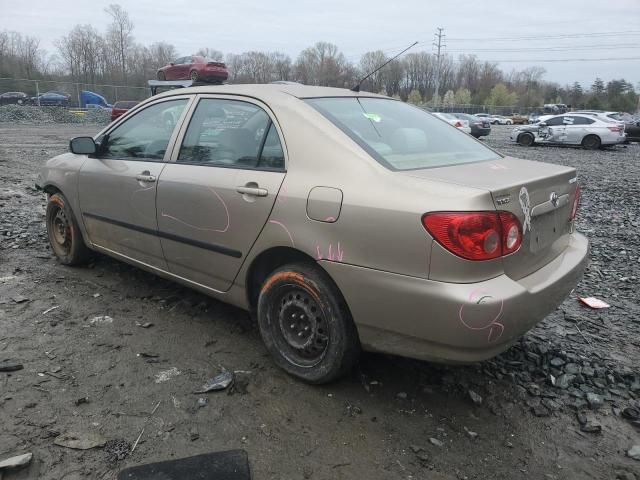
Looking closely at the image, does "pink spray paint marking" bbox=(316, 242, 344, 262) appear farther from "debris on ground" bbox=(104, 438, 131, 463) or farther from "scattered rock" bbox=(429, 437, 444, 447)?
"debris on ground" bbox=(104, 438, 131, 463)

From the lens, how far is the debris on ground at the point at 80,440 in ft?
7.83

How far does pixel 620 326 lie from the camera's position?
12.3 ft

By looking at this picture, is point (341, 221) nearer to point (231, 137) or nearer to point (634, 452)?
point (231, 137)

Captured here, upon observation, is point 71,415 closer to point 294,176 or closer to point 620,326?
point 294,176

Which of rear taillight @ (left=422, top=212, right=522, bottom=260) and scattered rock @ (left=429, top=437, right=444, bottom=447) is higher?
rear taillight @ (left=422, top=212, right=522, bottom=260)

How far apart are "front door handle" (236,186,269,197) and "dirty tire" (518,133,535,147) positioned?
73.2ft

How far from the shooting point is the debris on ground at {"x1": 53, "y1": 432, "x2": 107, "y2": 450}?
2.39m

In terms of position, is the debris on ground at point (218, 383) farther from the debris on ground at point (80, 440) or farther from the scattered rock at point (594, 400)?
the scattered rock at point (594, 400)

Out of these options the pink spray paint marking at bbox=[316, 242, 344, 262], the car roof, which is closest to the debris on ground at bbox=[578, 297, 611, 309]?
the car roof

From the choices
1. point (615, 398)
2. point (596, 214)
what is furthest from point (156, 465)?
point (596, 214)

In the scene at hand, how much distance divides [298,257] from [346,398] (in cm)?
83

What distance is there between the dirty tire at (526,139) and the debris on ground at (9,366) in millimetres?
23121

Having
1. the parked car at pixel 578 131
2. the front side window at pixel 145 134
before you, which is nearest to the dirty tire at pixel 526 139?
the parked car at pixel 578 131

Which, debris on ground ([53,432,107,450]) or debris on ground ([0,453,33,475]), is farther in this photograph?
debris on ground ([53,432,107,450])
